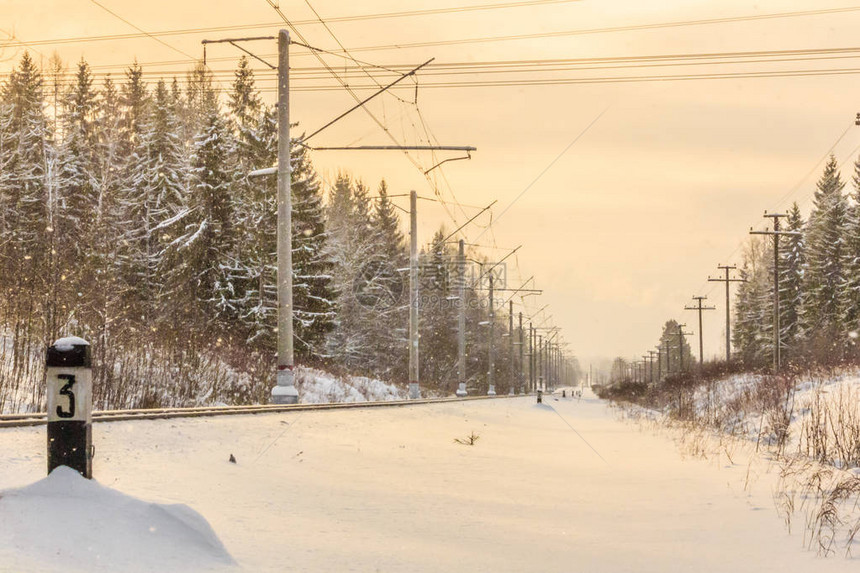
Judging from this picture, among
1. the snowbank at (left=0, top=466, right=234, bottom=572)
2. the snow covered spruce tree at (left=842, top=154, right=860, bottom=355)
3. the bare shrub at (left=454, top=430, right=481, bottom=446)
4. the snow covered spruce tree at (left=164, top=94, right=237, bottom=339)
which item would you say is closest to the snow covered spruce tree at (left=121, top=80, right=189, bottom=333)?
the snow covered spruce tree at (left=164, top=94, right=237, bottom=339)

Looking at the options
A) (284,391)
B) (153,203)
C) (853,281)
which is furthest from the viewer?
(853,281)

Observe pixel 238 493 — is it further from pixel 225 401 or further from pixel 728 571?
pixel 225 401

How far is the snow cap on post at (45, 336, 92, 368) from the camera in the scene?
576 cm

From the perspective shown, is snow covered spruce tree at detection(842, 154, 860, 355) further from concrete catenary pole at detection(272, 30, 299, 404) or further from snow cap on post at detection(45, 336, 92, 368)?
snow cap on post at detection(45, 336, 92, 368)

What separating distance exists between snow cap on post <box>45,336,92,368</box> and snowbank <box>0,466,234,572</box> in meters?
0.67

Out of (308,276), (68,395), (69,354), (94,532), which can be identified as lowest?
(94,532)

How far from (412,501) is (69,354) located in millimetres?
3753

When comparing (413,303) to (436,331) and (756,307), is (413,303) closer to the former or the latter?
(436,331)

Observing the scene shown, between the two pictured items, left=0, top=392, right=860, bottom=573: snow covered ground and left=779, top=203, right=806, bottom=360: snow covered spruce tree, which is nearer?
left=0, top=392, right=860, bottom=573: snow covered ground

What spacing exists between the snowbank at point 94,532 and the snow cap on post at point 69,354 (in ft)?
2.21

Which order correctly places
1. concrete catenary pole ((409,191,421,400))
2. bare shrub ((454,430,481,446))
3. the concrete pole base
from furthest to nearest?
concrete catenary pole ((409,191,421,400)) < the concrete pole base < bare shrub ((454,430,481,446))

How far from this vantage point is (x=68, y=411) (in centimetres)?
574

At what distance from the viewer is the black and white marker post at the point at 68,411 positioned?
5707mm

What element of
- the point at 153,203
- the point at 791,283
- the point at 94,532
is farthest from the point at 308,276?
the point at 791,283
